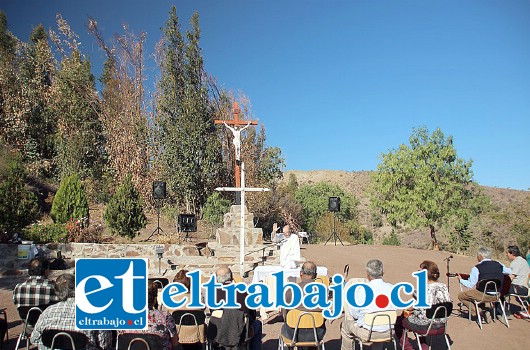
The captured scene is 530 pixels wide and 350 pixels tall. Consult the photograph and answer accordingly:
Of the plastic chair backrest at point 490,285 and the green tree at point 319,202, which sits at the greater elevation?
the green tree at point 319,202

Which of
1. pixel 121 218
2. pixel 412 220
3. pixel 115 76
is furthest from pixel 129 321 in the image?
pixel 115 76

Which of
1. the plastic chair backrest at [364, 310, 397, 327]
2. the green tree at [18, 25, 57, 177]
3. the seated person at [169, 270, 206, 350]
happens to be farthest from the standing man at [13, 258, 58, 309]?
the green tree at [18, 25, 57, 177]

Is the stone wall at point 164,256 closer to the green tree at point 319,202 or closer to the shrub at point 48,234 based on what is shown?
the shrub at point 48,234

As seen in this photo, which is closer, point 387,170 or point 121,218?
point 121,218

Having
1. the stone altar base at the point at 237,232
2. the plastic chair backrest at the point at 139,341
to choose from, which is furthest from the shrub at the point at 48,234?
the plastic chair backrest at the point at 139,341

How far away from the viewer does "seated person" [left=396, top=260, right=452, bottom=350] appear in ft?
15.1

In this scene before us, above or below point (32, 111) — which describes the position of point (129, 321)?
below

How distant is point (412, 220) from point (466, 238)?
136 inches

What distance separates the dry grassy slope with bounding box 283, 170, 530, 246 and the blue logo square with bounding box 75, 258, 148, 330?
3443 centimetres

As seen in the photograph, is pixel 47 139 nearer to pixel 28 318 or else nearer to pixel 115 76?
pixel 115 76

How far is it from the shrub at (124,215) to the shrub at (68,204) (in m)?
0.98

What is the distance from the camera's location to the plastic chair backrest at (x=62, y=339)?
327 cm

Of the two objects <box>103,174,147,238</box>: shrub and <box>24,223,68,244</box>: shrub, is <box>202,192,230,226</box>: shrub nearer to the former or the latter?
<box>103,174,147,238</box>: shrub

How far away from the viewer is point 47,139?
2469 cm
